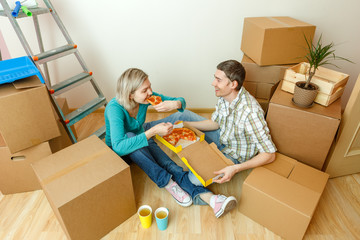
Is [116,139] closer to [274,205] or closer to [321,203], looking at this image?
[274,205]

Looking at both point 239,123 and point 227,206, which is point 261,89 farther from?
point 227,206

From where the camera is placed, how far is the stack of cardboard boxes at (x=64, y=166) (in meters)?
1.34

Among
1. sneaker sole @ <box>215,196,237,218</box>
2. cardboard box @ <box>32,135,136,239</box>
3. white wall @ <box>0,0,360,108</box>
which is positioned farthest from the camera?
white wall @ <box>0,0,360,108</box>

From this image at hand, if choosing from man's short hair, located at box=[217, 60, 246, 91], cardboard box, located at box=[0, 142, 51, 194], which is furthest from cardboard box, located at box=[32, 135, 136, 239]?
man's short hair, located at box=[217, 60, 246, 91]

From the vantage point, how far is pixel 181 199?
173cm

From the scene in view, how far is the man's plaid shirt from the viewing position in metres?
1.65

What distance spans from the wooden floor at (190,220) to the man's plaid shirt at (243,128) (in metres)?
0.31

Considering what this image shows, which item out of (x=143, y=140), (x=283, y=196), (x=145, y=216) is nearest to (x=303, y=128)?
(x=283, y=196)

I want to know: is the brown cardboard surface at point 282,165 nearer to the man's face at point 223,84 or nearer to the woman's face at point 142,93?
the man's face at point 223,84

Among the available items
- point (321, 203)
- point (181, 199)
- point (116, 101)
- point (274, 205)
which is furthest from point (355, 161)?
point (116, 101)

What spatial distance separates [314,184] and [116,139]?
4.19 feet

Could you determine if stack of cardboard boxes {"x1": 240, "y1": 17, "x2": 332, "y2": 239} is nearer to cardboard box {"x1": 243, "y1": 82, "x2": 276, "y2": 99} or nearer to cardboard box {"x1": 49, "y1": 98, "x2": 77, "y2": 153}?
cardboard box {"x1": 243, "y1": 82, "x2": 276, "y2": 99}

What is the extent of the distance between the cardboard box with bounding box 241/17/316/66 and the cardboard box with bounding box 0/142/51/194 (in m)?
1.72

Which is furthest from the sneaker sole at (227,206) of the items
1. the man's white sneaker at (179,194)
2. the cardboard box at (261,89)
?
the cardboard box at (261,89)
